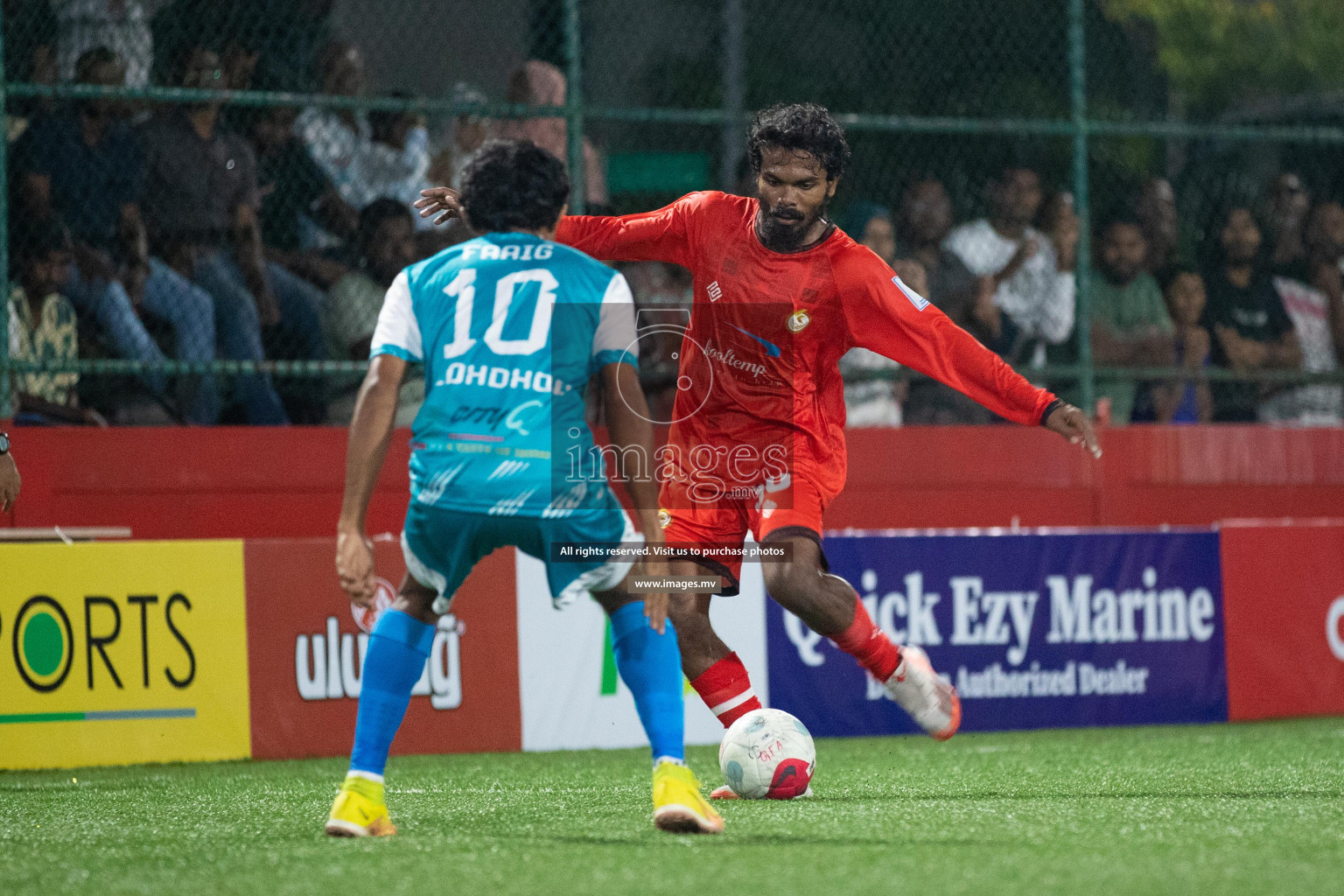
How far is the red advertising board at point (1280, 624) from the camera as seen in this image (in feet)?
30.6

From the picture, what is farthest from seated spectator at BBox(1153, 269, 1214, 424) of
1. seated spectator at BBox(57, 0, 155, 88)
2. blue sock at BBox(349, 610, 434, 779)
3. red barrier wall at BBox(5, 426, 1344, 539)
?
blue sock at BBox(349, 610, 434, 779)

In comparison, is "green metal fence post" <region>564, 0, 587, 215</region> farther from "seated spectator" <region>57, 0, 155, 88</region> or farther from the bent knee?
the bent knee

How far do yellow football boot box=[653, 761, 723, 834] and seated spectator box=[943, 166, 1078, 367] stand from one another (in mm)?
6294

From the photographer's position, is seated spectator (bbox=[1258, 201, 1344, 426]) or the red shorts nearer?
the red shorts

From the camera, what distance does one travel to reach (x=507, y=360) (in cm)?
431

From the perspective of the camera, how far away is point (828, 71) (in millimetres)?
10609

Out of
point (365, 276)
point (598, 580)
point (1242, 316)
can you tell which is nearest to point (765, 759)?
point (598, 580)

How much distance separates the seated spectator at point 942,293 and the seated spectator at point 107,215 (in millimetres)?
4187

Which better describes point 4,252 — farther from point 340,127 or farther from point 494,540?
point 494,540

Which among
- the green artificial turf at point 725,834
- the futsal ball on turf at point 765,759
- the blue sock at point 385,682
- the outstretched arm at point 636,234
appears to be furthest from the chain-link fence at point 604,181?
the blue sock at point 385,682

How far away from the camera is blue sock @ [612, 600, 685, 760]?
14.6 feet

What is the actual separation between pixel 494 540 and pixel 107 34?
18.6 ft

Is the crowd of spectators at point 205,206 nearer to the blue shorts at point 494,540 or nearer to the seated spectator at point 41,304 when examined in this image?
the seated spectator at point 41,304

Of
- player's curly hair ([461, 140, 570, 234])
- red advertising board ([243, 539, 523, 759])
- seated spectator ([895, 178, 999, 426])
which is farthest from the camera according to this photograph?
seated spectator ([895, 178, 999, 426])
